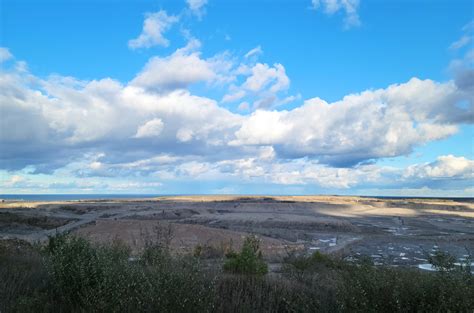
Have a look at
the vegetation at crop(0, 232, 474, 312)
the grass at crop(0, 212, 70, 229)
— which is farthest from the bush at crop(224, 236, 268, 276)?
the grass at crop(0, 212, 70, 229)

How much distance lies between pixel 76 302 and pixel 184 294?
2274 millimetres

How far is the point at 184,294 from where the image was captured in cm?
647

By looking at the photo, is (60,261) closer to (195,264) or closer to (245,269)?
(195,264)

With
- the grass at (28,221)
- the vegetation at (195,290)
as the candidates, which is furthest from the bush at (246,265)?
the grass at (28,221)

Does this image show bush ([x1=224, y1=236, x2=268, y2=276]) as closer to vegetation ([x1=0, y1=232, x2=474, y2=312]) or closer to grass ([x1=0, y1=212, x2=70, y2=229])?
vegetation ([x1=0, y1=232, x2=474, y2=312])

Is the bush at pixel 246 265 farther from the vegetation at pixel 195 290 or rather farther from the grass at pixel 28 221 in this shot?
the grass at pixel 28 221

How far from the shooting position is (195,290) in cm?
669

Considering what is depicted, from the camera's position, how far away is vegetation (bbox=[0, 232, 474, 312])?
20.9 ft

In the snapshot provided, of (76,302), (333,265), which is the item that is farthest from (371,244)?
(76,302)

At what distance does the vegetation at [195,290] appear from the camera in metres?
6.37

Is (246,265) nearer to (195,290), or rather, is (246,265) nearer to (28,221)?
(195,290)

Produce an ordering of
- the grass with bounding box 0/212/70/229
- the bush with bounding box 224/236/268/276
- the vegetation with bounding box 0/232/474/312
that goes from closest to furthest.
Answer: the vegetation with bounding box 0/232/474/312, the bush with bounding box 224/236/268/276, the grass with bounding box 0/212/70/229

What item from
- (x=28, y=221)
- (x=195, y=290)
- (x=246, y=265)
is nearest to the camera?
(x=195, y=290)

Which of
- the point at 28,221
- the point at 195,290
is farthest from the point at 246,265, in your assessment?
the point at 28,221
